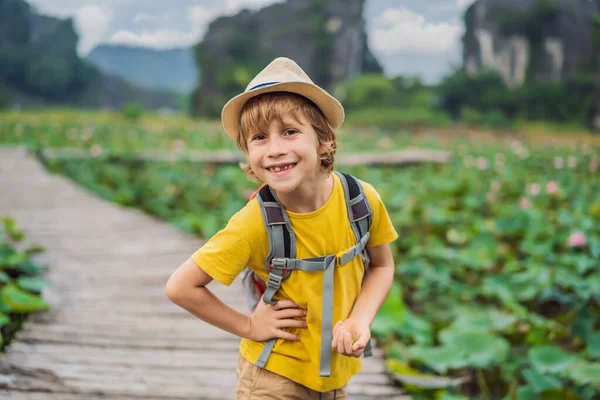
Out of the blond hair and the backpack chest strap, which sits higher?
the blond hair

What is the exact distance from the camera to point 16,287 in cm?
235

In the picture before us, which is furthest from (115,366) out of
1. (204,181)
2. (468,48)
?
(468,48)

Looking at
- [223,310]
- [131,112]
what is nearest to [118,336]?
[223,310]

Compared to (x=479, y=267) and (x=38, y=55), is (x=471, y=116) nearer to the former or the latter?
(x=479, y=267)

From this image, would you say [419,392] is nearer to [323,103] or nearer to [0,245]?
[323,103]

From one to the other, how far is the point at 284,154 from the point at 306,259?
0.65ft

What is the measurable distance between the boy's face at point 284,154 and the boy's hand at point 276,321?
9.4 inches

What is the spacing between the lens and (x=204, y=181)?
5629 millimetres

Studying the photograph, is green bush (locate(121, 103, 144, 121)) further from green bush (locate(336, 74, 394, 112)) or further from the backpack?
the backpack

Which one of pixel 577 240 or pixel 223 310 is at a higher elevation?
pixel 223 310

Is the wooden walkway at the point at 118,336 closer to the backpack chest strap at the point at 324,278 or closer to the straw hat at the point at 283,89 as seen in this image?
the backpack chest strap at the point at 324,278

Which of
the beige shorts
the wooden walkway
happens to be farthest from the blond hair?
the wooden walkway

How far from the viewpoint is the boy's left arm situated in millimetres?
960

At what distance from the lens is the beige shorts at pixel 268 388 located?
107cm
